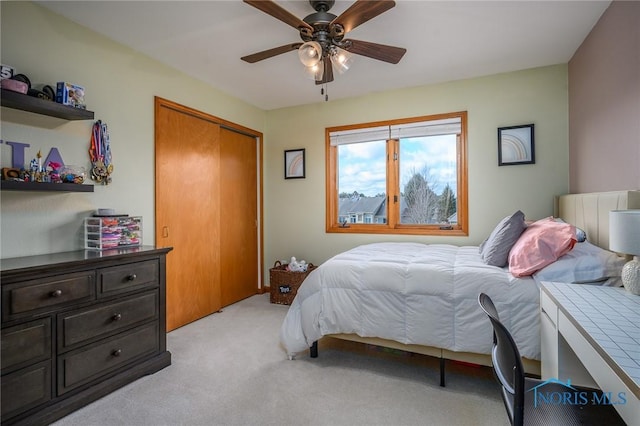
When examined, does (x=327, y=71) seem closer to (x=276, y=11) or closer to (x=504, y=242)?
(x=276, y=11)

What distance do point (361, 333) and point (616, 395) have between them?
4.99 ft

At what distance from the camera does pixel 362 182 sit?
4.05 metres

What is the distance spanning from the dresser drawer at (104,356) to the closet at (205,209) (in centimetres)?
82

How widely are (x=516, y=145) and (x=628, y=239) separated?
2112 mm

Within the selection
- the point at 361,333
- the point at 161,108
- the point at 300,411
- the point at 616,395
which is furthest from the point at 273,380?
the point at 161,108

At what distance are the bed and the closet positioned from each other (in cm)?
143

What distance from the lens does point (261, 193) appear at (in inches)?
176

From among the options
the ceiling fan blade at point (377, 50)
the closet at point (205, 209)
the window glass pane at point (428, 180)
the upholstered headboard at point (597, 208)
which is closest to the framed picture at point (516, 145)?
the window glass pane at point (428, 180)

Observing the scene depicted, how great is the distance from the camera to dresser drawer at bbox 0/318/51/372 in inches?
61.6

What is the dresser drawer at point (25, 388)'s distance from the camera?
1560 millimetres

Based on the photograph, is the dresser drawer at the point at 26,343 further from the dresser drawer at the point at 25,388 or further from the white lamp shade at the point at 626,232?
the white lamp shade at the point at 626,232

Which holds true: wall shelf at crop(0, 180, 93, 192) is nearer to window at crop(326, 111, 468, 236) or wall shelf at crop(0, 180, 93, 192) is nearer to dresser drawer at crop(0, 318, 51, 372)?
dresser drawer at crop(0, 318, 51, 372)

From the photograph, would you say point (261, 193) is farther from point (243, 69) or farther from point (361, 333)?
point (361, 333)

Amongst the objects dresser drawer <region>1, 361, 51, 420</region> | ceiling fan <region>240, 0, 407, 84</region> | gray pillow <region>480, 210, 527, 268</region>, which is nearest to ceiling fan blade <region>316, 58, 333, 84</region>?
ceiling fan <region>240, 0, 407, 84</region>
